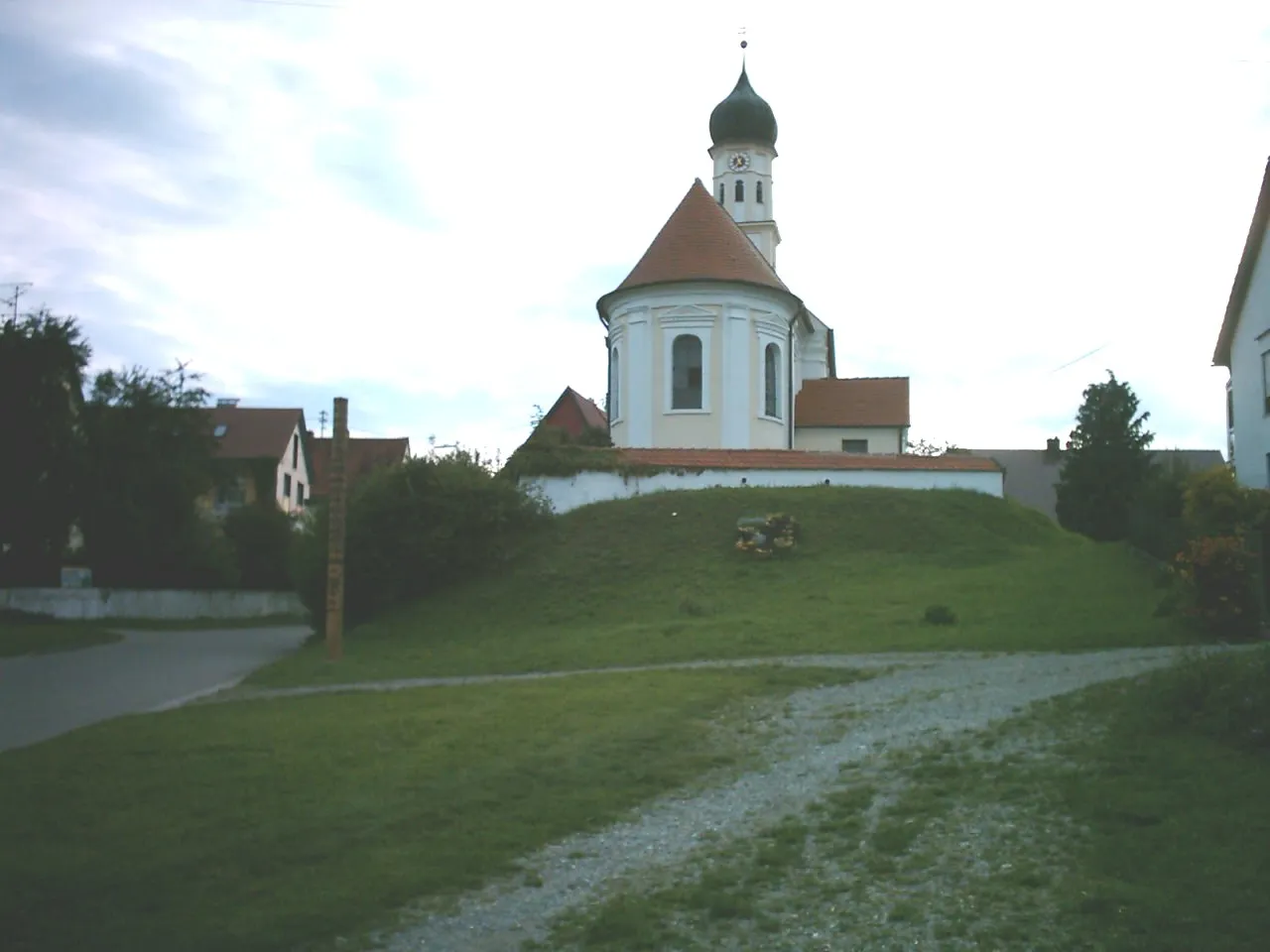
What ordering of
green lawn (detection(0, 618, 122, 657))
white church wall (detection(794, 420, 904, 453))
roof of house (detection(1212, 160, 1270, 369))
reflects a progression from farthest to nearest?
white church wall (detection(794, 420, 904, 453)), green lawn (detection(0, 618, 122, 657)), roof of house (detection(1212, 160, 1270, 369))

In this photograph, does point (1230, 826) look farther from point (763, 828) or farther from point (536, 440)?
point (536, 440)

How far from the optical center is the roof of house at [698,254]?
4269cm

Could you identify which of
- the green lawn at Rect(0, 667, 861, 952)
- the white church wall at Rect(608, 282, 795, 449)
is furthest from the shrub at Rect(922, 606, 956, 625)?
the white church wall at Rect(608, 282, 795, 449)

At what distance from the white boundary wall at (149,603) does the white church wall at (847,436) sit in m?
18.3

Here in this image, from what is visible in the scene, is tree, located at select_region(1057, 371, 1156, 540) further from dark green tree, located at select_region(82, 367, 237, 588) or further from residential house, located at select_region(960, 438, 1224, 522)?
dark green tree, located at select_region(82, 367, 237, 588)

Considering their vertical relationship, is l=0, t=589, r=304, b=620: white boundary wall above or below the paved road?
above

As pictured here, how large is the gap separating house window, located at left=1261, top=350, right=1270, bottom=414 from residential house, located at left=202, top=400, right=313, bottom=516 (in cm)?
4607

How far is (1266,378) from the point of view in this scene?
29.8 metres

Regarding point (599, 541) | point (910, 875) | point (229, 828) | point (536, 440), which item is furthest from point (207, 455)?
point (910, 875)

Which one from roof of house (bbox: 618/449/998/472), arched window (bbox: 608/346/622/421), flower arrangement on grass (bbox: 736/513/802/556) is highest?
arched window (bbox: 608/346/622/421)

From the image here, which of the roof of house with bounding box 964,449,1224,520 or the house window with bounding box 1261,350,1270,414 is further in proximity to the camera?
the roof of house with bounding box 964,449,1224,520

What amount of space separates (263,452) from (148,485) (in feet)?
74.3

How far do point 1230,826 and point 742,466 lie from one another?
26456 millimetres

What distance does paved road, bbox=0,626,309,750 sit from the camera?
17.6 meters
